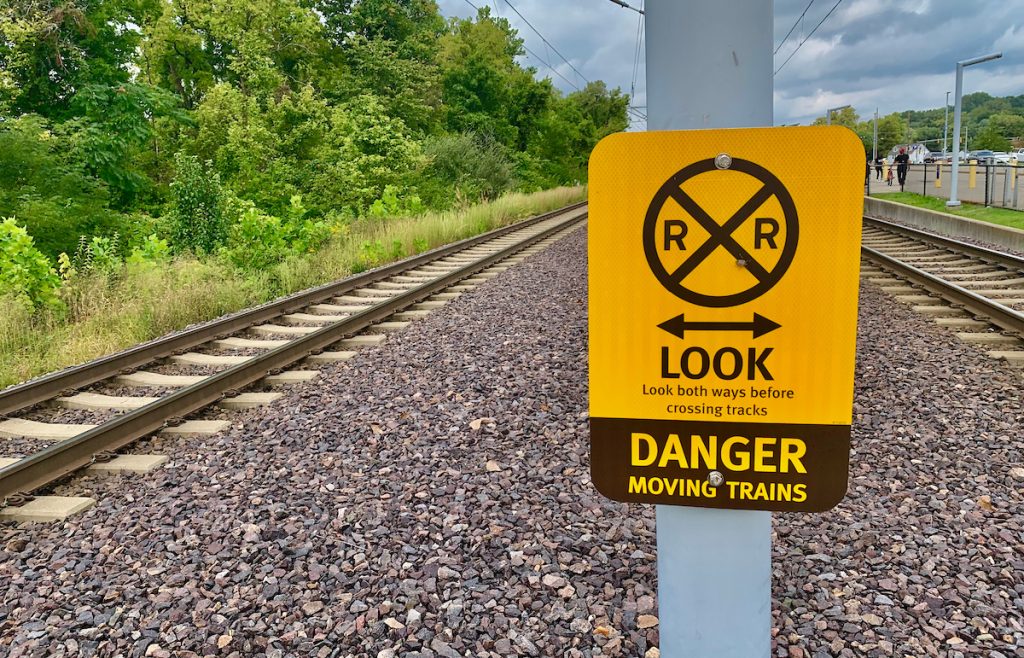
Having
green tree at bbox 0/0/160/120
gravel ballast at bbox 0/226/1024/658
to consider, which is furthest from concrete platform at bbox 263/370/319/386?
green tree at bbox 0/0/160/120

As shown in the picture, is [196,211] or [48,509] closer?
[48,509]

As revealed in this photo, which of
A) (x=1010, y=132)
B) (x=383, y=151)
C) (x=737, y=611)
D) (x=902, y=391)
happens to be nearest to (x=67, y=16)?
(x=383, y=151)

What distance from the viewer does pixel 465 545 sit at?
10.3 ft

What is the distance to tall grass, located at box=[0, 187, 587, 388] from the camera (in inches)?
280

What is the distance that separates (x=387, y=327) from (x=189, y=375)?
2.29m

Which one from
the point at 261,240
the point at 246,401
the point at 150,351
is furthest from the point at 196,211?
the point at 246,401

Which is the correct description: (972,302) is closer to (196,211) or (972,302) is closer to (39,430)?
(39,430)

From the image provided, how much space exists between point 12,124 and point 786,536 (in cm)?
1922

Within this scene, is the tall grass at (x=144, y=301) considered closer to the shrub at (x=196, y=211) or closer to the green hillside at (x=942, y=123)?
the shrub at (x=196, y=211)

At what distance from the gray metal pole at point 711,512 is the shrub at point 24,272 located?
357 inches

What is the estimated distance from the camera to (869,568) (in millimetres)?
2883

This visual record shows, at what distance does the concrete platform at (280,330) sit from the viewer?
299 inches

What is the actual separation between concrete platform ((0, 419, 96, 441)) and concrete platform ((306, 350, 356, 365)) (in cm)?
206

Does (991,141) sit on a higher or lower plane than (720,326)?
higher
